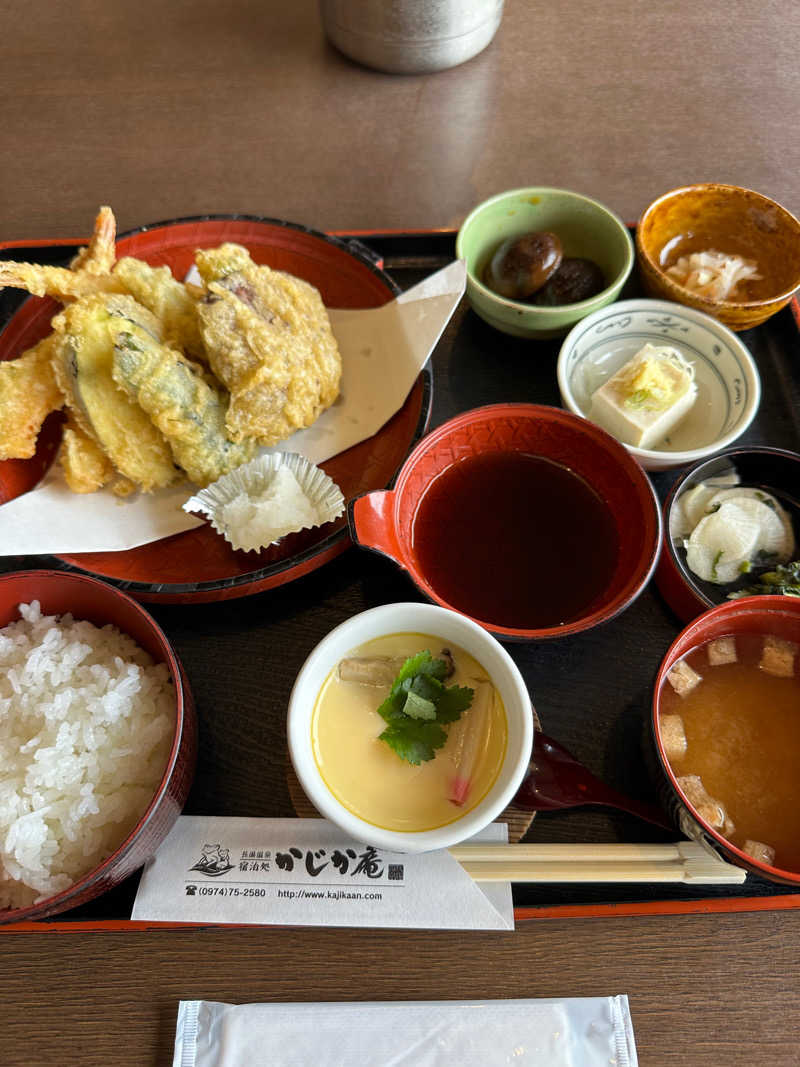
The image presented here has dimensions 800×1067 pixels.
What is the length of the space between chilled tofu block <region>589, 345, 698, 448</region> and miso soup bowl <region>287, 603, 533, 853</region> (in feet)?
1.97

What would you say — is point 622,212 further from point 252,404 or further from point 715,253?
point 252,404

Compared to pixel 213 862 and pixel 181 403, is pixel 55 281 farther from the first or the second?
pixel 213 862

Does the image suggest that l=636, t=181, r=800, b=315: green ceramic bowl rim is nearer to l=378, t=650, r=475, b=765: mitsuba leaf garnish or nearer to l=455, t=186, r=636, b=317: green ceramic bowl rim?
l=455, t=186, r=636, b=317: green ceramic bowl rim

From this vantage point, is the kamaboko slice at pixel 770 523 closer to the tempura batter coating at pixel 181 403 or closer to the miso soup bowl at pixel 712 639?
the miso soup bowl at pixel 712 639

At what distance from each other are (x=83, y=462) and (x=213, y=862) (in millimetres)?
803

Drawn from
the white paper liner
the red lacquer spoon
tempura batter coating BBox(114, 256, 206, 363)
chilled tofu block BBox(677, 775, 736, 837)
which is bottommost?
the red lacquer spoon

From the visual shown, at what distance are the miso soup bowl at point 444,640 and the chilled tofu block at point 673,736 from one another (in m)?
Answer: 0.26

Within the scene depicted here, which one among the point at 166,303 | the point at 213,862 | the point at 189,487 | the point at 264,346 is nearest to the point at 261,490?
the point at 189,487

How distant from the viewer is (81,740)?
1.05m

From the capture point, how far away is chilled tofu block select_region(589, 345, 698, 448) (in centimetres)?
138

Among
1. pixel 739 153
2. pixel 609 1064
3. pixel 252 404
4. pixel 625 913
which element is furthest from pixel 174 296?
pixel 739 153

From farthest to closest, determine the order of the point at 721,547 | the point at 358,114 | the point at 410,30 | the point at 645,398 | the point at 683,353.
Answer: the point at 358,114 < the point at 410,30 < the point at 683,353 < the point at 645,398 < the point at 721,547

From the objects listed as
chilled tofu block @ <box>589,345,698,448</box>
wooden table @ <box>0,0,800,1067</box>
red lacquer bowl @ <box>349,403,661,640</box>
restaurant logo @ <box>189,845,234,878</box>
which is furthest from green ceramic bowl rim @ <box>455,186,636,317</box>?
restaurant logo @ <box>189,845,234,878</box>

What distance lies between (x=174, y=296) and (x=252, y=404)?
0.32 m
